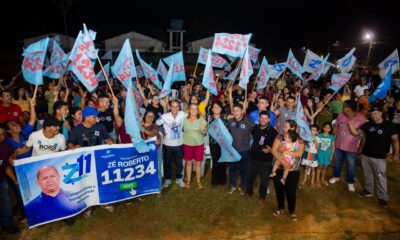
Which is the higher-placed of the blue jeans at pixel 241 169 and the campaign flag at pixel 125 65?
the campaign flag at pixel 125 65

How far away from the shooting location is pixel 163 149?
6926 millimetres

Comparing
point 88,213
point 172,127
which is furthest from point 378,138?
point 88,213

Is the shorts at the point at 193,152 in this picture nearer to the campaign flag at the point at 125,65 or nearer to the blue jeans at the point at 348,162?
the campaign flag at the point at 125,65

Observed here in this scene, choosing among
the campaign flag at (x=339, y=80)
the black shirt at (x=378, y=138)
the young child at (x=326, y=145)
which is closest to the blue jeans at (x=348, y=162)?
the young child at (x=326, y=145)

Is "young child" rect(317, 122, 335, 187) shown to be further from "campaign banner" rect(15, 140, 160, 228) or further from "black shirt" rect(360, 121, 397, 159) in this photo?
"campaign banner" rect(15, 140, 160, 228)

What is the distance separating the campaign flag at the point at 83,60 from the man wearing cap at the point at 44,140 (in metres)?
1.15

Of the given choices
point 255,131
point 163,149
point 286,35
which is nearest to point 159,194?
point 163,149

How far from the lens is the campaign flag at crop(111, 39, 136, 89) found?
6.61m

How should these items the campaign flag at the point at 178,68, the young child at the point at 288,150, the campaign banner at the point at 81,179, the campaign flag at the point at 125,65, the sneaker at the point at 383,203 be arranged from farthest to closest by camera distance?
the campaign flag at the point at 178,68 → the campaign flag at the point at 125,65 → the sneaker at the point at 383,203 → the young child at the point at 288,150 → the campaign banner at the point at 81,179

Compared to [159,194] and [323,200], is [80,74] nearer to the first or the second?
[159,194]

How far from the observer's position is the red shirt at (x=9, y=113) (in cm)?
637

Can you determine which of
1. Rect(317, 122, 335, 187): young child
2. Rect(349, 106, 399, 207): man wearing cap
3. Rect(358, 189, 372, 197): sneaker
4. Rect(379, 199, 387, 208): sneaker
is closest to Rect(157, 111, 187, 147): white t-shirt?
Rect(317, 122, 335, 187): young child

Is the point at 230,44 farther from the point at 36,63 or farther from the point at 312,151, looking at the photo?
the point at 36,63

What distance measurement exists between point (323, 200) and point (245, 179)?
6.25 feet
